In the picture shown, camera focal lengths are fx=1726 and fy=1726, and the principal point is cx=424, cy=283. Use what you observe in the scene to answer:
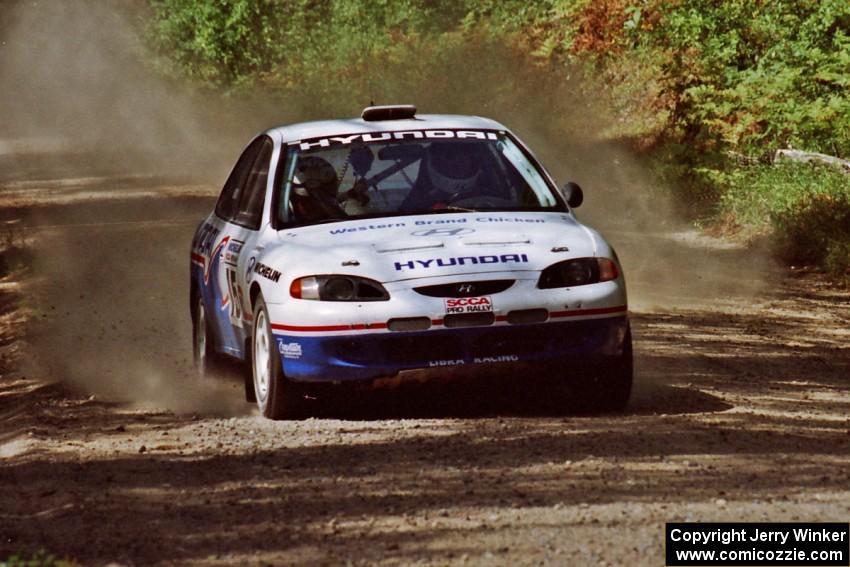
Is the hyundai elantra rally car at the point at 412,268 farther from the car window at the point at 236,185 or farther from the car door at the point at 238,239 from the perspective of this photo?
the car window at the point at 236,185

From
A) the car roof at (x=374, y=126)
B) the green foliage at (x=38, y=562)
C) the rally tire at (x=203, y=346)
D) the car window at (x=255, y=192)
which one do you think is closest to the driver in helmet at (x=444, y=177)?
the car roof at (x=374, y=126)

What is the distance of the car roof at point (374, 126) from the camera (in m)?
10.2

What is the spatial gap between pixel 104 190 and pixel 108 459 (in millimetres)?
23425

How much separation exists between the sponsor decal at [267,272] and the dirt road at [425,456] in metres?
0.78

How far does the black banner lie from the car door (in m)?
4.02

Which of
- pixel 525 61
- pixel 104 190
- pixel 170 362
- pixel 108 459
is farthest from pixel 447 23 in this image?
pixel 108 459

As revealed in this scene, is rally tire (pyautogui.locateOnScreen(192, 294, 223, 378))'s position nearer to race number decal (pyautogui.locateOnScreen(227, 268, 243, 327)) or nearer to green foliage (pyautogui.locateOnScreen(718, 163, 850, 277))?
race number decal (pyautogui.locateOnScreen(227, 268, 243, 327))

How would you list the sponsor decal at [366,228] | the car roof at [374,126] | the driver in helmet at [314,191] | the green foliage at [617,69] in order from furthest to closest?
the green foliage at [617,69]
the car roof at [374,126]
the driver in helmet at [314,191]
the sponsor decal at [366,228]

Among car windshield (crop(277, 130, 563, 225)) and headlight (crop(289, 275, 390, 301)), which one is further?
car windshield (crop(277, 130, 563, 225))

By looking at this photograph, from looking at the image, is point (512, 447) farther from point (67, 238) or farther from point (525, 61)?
point (525, 61)

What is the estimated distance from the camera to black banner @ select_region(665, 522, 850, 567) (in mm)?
5797

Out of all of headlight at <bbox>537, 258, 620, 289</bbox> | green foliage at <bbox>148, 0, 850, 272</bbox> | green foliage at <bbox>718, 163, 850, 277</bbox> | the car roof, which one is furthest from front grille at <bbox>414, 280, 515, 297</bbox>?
green foliage at <bbox>148, 0, 850, 272</bbox>

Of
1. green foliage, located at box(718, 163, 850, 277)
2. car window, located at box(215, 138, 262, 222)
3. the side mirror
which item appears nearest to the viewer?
the side mirror

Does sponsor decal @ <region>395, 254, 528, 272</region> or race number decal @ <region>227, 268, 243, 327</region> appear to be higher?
sponsor decal @ <region>395, 254, 528, 272</region>
